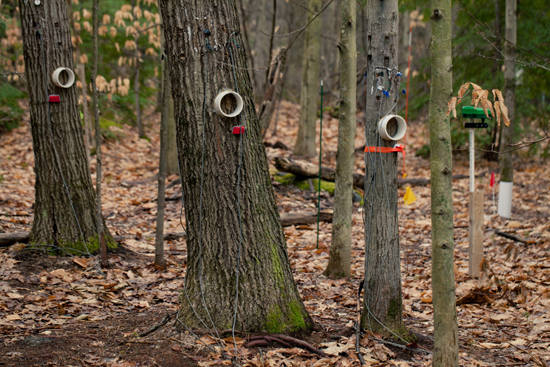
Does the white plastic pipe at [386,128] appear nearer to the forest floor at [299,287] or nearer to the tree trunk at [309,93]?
the forest floor at [299,287]

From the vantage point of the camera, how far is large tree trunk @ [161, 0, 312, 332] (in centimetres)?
340

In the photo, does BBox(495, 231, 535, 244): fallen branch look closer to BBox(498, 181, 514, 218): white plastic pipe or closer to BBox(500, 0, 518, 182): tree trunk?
BBox(498, 181, 514, 218): white plastic pipe

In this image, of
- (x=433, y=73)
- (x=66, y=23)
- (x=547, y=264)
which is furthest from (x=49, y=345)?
(x=547, y=264)

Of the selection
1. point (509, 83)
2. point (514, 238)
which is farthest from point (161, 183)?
point (509, 83)

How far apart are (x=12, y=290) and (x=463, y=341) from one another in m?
4.29

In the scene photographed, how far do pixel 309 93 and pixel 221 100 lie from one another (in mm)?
8812

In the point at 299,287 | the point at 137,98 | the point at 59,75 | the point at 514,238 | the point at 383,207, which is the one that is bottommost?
the point at 299,287

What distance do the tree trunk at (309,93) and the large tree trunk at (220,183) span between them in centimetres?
845

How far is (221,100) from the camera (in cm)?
339

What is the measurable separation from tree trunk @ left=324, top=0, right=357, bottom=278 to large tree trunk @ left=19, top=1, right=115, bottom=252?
3.06m

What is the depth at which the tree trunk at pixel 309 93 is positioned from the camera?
11578mm

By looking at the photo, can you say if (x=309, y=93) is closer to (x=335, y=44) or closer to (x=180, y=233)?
(x=335, y=44)

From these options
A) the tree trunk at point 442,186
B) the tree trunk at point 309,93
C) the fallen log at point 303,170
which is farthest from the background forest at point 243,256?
the tree trunk at point 309,93

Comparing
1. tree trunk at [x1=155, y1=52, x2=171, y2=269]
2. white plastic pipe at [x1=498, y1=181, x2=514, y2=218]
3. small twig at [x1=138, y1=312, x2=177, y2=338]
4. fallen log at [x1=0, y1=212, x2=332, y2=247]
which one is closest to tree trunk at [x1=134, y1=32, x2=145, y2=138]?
fallen log at [x1=0, y1=212, x2=332, y2=247]
